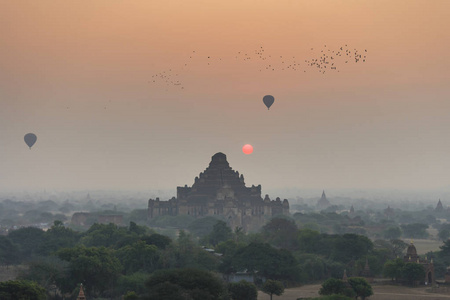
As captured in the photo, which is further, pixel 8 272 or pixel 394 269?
pixel 8 272

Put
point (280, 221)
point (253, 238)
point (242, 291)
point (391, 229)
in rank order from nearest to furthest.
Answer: point (242, 291) < point (253, 238) < point (280, 221) < point (391, 229)

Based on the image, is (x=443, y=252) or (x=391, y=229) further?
(x=391, y=229)

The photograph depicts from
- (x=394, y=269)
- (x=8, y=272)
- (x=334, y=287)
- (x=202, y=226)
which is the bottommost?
(x=334, y=287)

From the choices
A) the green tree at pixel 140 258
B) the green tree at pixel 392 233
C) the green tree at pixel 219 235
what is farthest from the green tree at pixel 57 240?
the green tree at pixel 392 233

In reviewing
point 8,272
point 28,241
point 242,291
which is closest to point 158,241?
point 8,272

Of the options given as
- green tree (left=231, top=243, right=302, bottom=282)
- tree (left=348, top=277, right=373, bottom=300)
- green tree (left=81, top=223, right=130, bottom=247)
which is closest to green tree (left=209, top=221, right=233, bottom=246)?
green tree (left=81, top=223, right=130, bottom=247)

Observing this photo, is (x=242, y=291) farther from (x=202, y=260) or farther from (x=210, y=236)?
(x=210, y=236)

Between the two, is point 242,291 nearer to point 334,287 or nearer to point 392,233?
point 334,287

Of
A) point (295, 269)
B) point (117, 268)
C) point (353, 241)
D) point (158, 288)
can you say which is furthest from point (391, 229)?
point (158, 288)
